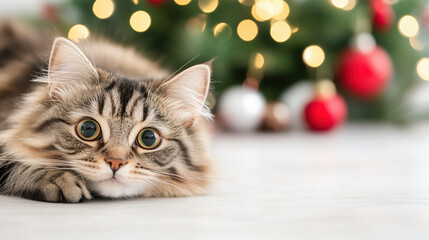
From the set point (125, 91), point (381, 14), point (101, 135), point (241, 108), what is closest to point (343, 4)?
point (381, 14)

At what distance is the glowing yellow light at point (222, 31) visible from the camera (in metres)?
2.80

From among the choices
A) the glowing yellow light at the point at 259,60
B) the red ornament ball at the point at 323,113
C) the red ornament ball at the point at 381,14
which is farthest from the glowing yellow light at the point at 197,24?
the red ornament ball at the point at 381,14

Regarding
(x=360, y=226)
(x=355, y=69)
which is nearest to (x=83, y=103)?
(x=360, y=226)

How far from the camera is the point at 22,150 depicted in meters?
1.17

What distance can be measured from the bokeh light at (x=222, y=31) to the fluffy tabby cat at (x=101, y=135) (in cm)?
154

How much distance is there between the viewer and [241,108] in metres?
2.86

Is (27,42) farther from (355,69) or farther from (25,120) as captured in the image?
(355,69)

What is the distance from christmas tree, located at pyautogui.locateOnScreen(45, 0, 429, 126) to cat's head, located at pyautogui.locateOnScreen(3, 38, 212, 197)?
4.42ft

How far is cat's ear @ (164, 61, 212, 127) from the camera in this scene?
1.25 m

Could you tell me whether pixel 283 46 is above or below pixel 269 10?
below

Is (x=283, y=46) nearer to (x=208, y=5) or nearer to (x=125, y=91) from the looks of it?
(x=208, y=5)

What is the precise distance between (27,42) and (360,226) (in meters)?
1.39

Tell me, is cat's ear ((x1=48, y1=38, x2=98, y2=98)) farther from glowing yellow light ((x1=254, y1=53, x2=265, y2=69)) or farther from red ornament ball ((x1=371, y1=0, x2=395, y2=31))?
red ornament ball ((x1=371, y1=0, x2=395, y2=31))

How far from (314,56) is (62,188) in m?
2.24
